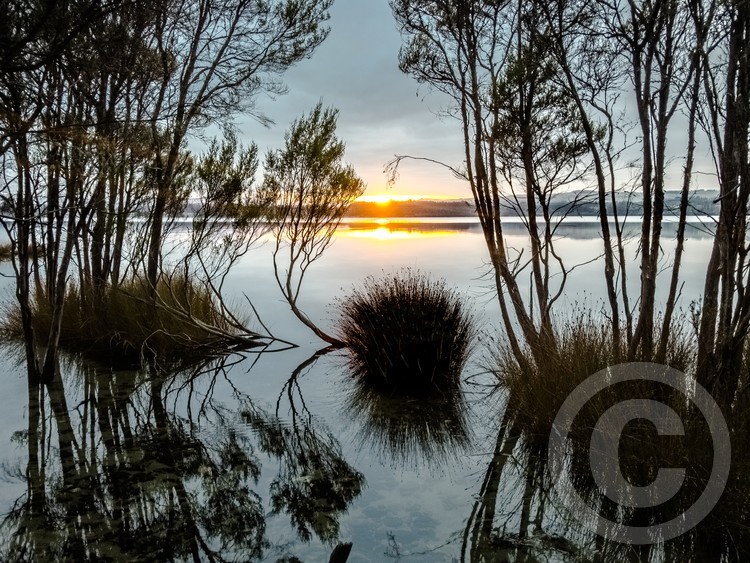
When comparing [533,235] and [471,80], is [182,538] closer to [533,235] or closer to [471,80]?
[533,235]

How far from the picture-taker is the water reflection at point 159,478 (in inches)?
105

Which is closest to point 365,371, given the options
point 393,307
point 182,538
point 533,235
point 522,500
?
point 393,307

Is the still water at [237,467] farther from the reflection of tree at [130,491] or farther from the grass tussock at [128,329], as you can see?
the grass tussock at [128,329]

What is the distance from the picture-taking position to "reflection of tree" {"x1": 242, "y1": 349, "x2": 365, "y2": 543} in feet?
9.83

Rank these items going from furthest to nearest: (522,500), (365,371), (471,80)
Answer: (365,371) → (471,80) → (522,500)

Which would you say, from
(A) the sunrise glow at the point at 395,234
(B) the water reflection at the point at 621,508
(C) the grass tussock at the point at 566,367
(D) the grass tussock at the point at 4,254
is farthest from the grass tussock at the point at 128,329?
(A) the sunrise glow at the point at 395,234

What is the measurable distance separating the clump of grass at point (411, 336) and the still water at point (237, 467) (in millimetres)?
285

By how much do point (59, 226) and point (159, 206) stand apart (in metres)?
1.42

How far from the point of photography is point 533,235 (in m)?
5.14

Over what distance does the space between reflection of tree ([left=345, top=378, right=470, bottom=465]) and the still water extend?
0.8 inches

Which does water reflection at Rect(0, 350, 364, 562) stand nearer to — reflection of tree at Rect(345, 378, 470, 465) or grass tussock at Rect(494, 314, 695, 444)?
reflection of tree at Rect(345, 378, 470, 465)

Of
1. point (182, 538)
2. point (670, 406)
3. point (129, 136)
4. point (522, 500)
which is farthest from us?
point (129, 136)

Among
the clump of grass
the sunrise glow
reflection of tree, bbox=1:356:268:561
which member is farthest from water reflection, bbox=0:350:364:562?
the sunrise glow

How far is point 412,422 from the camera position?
4574mm
